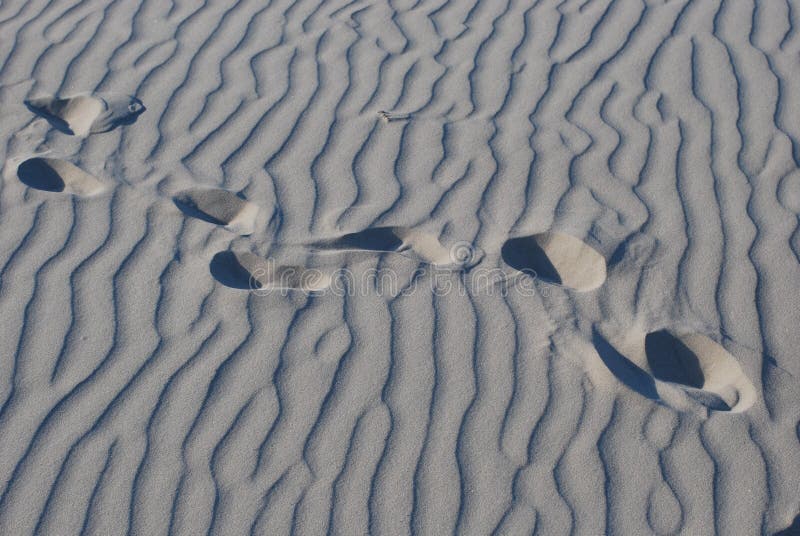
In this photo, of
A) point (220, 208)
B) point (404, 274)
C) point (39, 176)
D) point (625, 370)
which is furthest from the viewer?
point (39, 176)

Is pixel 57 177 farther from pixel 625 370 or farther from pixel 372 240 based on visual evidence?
pixel 625 370

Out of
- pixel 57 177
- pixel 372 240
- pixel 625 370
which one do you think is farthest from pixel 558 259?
pixel 57 177

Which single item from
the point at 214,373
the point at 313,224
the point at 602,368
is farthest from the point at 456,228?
the point at 214,373

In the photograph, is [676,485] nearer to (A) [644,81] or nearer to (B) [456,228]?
(B) [456,228]

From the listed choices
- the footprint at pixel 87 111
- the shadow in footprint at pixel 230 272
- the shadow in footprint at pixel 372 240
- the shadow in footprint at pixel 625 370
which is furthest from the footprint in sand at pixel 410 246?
the footprint at pixel 87 111

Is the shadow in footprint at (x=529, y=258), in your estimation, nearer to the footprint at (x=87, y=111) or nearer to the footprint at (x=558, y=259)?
the footprint at (x=558, y=259)

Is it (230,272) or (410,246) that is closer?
(230,272)
